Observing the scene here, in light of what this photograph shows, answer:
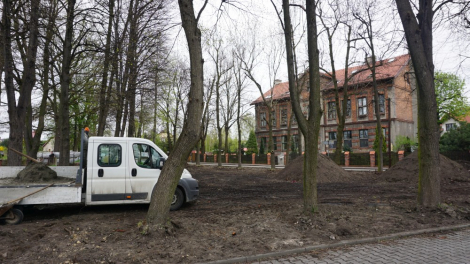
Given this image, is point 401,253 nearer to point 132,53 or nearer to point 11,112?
point 132,53

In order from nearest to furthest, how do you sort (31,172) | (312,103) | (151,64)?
1. (312,103)
2. (31,172)
3. (151,64)

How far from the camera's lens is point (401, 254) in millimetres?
5488

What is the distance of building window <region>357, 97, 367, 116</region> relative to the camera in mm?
40031

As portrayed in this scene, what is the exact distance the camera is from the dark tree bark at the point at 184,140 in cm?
611

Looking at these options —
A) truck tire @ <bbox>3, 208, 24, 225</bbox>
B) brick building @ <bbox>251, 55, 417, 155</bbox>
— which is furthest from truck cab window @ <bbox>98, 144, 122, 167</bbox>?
brick building @ <bbox>251, 55, 417, 155</bbox>

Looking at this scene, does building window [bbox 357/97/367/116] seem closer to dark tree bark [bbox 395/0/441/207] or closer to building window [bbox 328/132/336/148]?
building window [bbox 328/132/336/148]

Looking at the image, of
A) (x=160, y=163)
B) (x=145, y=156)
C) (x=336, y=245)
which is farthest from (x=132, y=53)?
(x=336, y=245)

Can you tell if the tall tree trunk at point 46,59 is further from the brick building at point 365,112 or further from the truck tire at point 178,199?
the brick building at point 365,112

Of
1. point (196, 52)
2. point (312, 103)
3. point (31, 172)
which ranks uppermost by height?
point (196, 52)

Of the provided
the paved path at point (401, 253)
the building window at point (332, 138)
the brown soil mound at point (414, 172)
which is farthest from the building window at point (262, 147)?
the paved path at point (401, 253)

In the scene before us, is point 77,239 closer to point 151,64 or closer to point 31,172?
point 31,172

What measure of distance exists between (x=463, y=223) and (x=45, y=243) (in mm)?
8545

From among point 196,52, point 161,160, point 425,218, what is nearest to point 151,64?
point 161,160

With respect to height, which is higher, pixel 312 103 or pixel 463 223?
pixel 312 103
